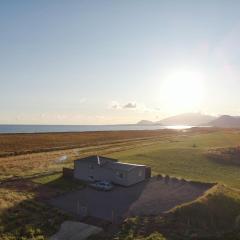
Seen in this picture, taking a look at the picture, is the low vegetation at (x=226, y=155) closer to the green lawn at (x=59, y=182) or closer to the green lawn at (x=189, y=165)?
the green lawn at (x=189, y=165)

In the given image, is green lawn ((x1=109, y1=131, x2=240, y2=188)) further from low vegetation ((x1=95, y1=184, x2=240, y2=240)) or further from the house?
low vegetation ((x1=95, y1=184, x2=240, y2=240))

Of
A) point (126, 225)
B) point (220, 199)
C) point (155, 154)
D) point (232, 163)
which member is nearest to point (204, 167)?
point (232, 163)

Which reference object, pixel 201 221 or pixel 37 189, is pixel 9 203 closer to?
pixel 37 189

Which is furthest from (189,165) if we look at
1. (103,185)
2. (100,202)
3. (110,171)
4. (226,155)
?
(100,202)

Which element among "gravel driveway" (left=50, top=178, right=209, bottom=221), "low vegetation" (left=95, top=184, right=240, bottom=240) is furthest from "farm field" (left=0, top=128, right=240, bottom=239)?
"gravel driveway" (left=50, top=178, right=209, bottom=221)

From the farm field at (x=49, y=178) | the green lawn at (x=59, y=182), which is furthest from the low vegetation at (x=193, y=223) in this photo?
the green lawn at (x=59, y=182)

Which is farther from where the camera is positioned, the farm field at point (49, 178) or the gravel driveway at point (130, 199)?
the gravel driveway at point (130, 199)
